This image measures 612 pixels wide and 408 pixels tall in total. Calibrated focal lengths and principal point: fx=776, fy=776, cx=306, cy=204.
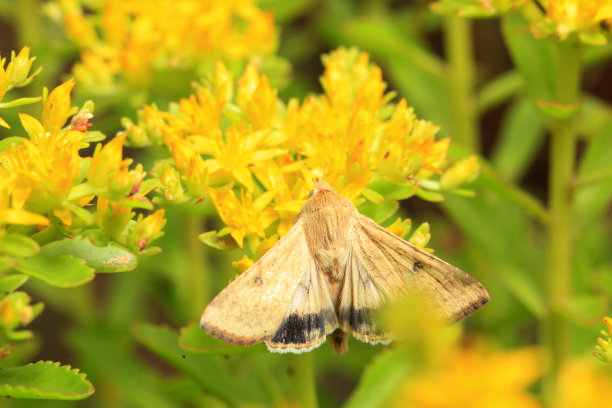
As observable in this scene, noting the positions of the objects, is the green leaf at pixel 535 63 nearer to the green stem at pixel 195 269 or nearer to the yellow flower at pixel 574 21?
the yellow flower at pixel 574 21

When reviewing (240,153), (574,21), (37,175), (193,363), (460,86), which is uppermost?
(460,86)

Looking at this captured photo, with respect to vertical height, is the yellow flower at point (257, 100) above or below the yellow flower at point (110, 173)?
above

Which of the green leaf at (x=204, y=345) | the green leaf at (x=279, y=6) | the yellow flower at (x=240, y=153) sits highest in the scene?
the green leaf at (x=279, y=6)

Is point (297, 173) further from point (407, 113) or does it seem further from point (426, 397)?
point (426, 397)

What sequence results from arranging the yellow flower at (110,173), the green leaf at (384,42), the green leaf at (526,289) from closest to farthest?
the yellow flower at (110,173), the green leaf at (526,289), the green leaf at (384,42)

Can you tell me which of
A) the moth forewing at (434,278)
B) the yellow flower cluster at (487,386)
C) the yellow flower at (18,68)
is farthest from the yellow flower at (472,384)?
the yellow flower at (18,68)

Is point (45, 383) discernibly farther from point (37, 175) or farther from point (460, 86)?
point (460, 86)

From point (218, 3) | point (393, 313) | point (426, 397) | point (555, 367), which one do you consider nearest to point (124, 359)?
point (218, 3)

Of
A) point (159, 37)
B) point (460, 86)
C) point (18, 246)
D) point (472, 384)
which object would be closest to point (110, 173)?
point (18, 246)
